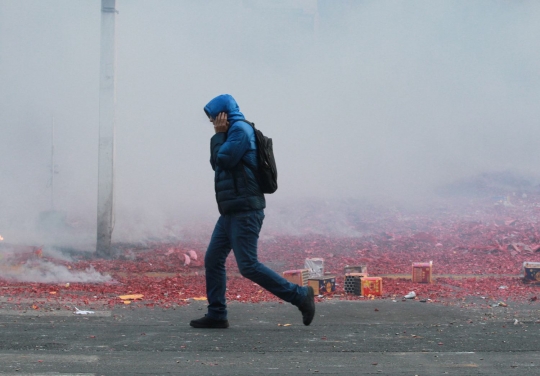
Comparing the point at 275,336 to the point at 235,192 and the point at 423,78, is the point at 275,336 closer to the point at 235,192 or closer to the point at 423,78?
the point at 235,192

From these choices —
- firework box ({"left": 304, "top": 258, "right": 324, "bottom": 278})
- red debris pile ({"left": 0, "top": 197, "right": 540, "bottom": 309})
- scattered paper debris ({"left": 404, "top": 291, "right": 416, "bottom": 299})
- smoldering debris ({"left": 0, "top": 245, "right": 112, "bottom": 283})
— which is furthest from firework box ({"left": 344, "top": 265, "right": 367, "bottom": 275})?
smoldering debris ({"left": 0, "top": 245, "right": 112, "bottom": 283})

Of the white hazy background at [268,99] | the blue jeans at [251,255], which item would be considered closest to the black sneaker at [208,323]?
the blue jeans at [251,255]

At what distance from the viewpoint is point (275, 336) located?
4344mm

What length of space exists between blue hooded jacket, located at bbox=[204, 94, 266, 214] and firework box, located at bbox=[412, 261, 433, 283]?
3167 mm

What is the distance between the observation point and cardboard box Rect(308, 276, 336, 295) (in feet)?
20.2

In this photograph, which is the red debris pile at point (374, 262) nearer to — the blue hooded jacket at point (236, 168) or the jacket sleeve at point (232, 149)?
the blue hooded jacket at point (236, 168)

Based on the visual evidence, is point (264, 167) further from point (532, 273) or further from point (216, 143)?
point (532, 273)

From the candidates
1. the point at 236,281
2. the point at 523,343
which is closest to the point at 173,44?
the point at 236,281

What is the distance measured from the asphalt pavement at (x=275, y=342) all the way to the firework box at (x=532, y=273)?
1.50m

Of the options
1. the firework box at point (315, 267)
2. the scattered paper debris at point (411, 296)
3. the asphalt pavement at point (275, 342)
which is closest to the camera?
the asphalt pavement at point (275, 342)

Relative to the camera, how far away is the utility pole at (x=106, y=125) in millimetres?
8172

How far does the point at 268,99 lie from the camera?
46.7 feet

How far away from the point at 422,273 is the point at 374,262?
1626 mm

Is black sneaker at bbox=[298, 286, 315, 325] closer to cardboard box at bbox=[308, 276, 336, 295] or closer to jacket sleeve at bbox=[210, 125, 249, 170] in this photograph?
jacket sleeve at bbox=[210, 125, 249, 170]
